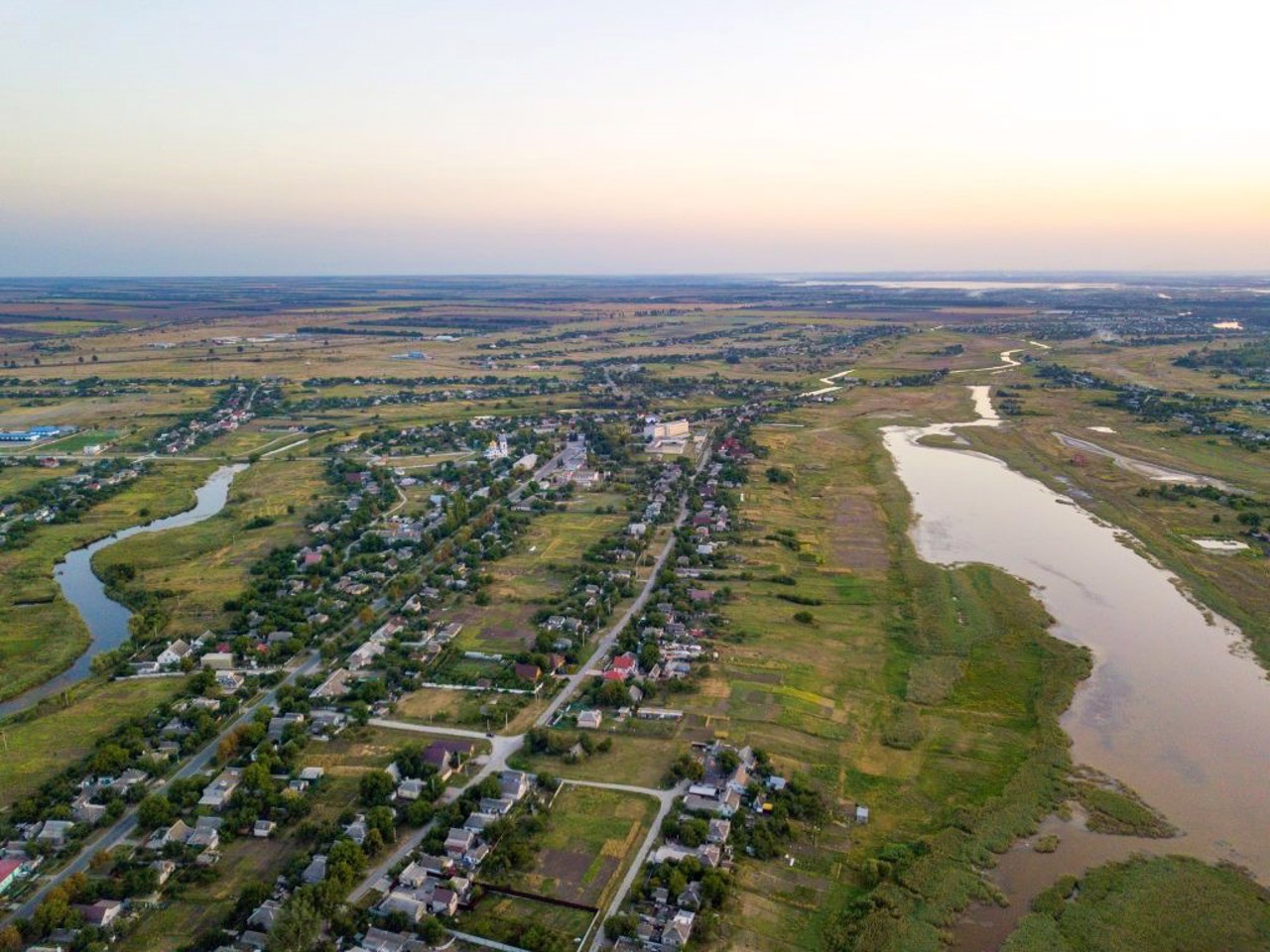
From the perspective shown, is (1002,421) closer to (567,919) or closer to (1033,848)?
(1033,848)

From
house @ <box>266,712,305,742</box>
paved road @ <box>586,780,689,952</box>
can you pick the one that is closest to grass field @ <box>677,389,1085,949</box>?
paved road @ <box>586,780,689,952</box>

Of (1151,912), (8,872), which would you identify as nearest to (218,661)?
(8,872)

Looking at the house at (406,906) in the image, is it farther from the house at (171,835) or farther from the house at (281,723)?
the house at (281,723)

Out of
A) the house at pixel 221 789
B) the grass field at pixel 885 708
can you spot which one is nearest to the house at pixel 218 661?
the house at pixel 221 789

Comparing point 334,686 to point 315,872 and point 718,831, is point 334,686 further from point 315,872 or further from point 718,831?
point 718,831

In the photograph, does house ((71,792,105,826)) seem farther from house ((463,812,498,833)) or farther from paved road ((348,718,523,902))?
house ((463,812,498,833))

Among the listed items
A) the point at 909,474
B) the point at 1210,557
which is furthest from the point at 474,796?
the point at 909,474

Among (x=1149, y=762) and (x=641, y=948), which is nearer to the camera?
(x=641, y=948)

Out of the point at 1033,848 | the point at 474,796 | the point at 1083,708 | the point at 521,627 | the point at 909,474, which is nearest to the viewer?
the point at 1033,848
